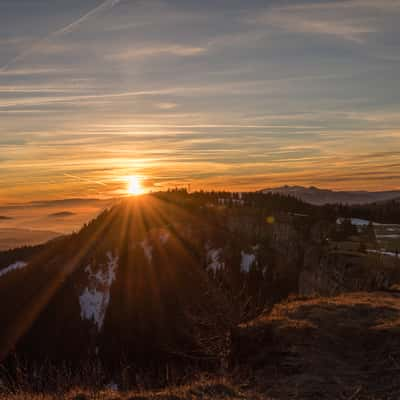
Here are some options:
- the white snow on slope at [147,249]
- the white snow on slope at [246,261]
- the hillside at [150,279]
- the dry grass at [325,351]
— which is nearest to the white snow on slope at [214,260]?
the hillside at [150,279]

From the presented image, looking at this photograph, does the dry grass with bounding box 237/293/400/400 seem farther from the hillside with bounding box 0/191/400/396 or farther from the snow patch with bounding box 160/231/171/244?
the snow patch with bounding box 160/231/171/244

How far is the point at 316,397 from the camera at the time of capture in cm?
→ 1348

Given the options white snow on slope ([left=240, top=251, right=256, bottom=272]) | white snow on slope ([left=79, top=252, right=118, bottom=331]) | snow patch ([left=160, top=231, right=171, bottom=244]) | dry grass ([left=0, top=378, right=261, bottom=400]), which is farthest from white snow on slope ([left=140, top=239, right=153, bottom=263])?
dry grass ([left=0, top=378, right=261, bottom=400])

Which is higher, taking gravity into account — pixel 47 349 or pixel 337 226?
pixel 337 226

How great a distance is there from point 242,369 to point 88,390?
5.82 metres

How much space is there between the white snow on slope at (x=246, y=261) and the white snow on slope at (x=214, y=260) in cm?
686

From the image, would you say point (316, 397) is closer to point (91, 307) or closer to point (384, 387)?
point (384, 387)

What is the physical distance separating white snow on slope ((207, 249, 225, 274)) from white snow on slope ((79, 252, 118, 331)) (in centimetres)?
3613

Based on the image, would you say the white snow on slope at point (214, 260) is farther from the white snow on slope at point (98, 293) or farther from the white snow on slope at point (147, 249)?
the white snow on slope at point (98, 293)

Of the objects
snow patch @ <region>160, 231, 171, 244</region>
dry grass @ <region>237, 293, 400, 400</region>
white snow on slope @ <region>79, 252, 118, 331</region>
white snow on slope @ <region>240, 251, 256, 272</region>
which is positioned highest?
dry grass @ <region>237, 293, 400, 400</region>

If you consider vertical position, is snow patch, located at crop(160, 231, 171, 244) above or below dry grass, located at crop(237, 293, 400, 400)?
below

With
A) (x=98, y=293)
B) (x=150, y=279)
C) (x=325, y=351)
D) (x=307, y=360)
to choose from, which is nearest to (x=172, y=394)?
(x=307, y=360)

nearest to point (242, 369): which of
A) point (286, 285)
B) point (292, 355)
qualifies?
point (292, 355)

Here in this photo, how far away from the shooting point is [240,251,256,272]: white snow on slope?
163 metres
